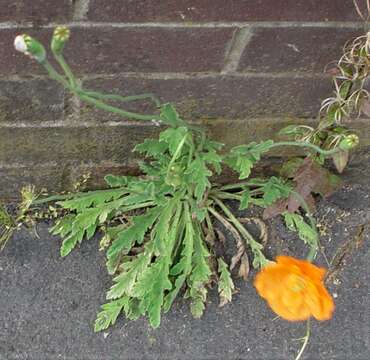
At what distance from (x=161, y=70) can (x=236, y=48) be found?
0.17m

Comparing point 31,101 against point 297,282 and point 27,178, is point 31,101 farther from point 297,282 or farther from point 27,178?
point 297,282

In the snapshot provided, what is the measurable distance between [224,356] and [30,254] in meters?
0.59

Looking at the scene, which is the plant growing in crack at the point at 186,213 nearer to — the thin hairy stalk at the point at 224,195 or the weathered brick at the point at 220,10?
the thin hairy stalk at the point at 224,195

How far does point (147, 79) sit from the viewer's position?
4.44 ft

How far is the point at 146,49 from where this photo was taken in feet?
4.22

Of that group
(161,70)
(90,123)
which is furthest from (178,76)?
(90,123)

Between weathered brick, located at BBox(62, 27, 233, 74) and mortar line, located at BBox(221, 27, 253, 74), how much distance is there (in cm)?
1

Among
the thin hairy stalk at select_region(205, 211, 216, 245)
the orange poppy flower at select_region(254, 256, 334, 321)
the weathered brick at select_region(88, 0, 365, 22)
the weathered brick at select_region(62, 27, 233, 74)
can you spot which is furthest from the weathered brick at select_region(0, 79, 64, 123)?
the orange poppy flower at select_region(254, 256, 334, 321)

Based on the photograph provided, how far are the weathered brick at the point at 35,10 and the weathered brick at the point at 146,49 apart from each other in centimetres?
5

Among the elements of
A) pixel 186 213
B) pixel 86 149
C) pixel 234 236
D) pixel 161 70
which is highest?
pixel 161 70

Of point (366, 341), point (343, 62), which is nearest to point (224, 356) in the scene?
point (366, 341)

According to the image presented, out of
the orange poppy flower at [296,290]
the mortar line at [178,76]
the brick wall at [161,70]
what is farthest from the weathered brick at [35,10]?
the orange poppy flower at [296,290]

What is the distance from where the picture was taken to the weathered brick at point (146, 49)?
124 centimetres

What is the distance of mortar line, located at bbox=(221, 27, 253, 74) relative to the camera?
4.21 ft
